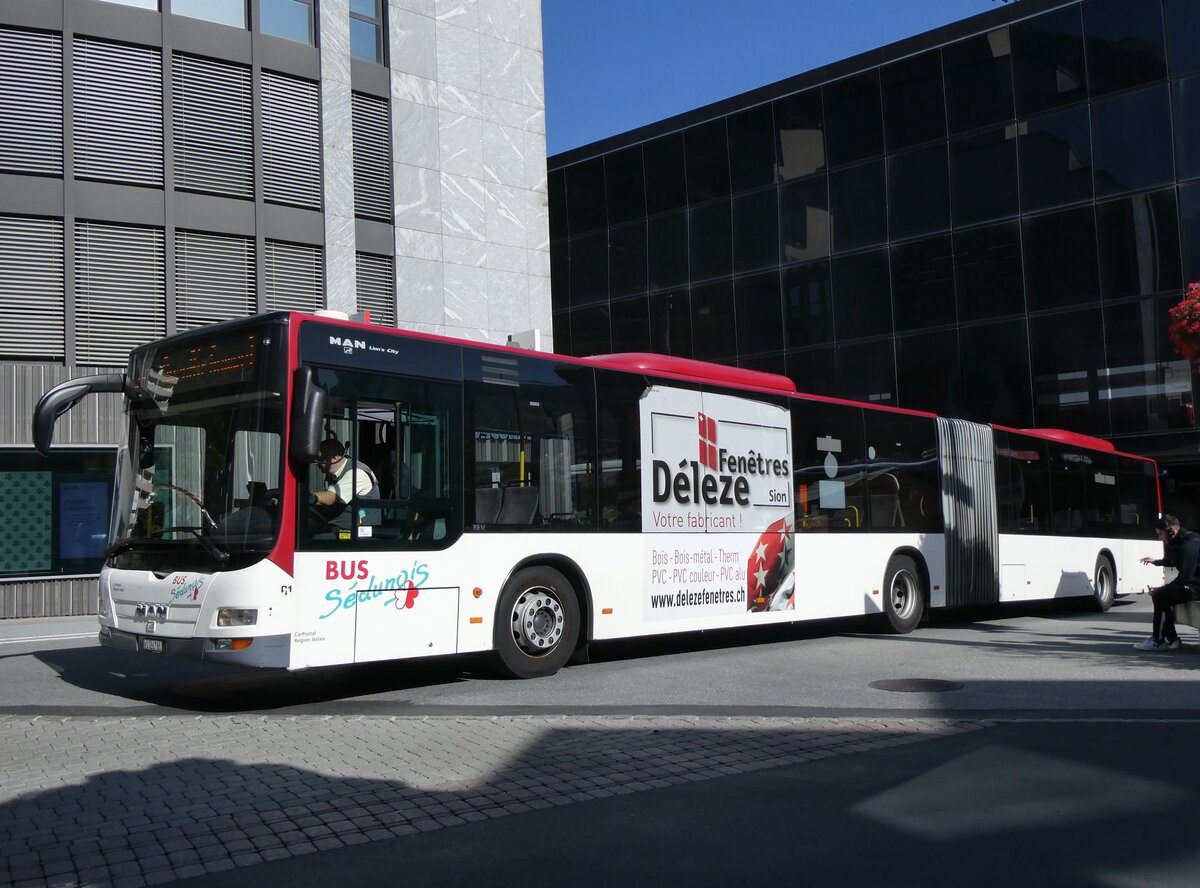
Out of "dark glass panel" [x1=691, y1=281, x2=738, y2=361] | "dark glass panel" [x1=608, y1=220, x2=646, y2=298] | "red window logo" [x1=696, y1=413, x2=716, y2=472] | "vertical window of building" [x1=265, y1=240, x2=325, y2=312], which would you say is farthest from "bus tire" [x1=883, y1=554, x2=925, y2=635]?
"dark glass panel" [x1=608, y1=220, x2=646, y2=298]

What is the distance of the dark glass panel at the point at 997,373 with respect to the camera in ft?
90.2

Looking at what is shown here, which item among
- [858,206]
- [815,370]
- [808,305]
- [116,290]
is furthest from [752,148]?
[116,290]

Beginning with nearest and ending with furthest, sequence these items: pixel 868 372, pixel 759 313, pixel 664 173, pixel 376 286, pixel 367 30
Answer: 1. pixel 376 286
2. pixel 367 30
3. pixel 868 372
4. pixel 759 313
5. pixel 664 173

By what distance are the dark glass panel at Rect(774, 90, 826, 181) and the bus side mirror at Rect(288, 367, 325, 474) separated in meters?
24.4

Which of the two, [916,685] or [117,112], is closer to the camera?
[916,685]

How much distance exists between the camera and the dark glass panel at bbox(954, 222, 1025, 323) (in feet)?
90.4

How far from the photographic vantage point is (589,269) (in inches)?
1425

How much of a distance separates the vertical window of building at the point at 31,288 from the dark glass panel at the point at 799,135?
1835 cm

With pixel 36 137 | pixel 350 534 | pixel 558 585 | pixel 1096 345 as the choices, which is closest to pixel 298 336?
pixel 350 534

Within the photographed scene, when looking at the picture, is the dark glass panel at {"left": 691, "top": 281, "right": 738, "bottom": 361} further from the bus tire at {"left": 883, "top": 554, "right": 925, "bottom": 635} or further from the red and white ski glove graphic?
the red and white ski glove graphic

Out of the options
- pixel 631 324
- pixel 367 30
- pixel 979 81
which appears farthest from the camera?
pixel 631 324

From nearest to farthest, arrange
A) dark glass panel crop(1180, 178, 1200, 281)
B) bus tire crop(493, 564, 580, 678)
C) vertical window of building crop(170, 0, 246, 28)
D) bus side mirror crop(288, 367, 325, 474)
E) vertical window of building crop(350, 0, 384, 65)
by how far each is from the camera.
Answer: bus side mirror crop(288, 367, 325, 474)
bus tire crop(493, 564, 580, 678)
vertical window of building crop(170, 0, 246, 28)
vertical window of building crop(350, 0, 384, 65)
dark glass panel crop(1180, 178, 1200, 281)

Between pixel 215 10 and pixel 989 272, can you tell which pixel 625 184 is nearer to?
pixel 989 272

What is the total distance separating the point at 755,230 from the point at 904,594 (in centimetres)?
1792
